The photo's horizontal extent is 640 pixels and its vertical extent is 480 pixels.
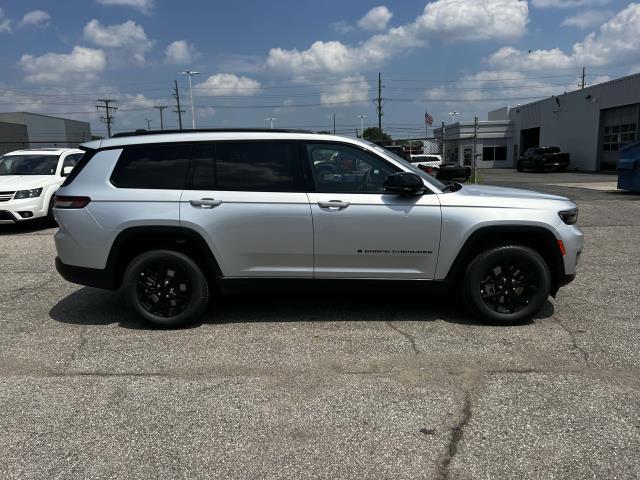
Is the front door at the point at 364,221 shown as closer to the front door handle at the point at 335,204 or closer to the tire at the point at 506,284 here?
the front door handle at the point at 335,204

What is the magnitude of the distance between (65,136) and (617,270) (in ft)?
355

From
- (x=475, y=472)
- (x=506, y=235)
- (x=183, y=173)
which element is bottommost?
(x=475, y=472)

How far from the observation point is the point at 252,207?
4418 millimetres

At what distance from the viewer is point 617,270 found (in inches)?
263

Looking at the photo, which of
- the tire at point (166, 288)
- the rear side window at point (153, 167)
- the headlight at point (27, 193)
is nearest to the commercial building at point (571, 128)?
the headlight at point (27, 193)

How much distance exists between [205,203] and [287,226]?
0.76m

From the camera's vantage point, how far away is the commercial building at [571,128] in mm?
32375

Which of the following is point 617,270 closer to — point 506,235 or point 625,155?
point 506,235

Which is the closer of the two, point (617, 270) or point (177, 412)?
point (177, 412)

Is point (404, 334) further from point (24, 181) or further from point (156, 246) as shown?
point (24, 181)

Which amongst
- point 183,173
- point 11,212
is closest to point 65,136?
point 11,212

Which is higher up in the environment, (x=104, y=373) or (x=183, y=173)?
(x=183, y=173)

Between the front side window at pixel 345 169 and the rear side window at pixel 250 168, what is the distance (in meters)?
0.17

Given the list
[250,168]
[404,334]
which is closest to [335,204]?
[250,168]
